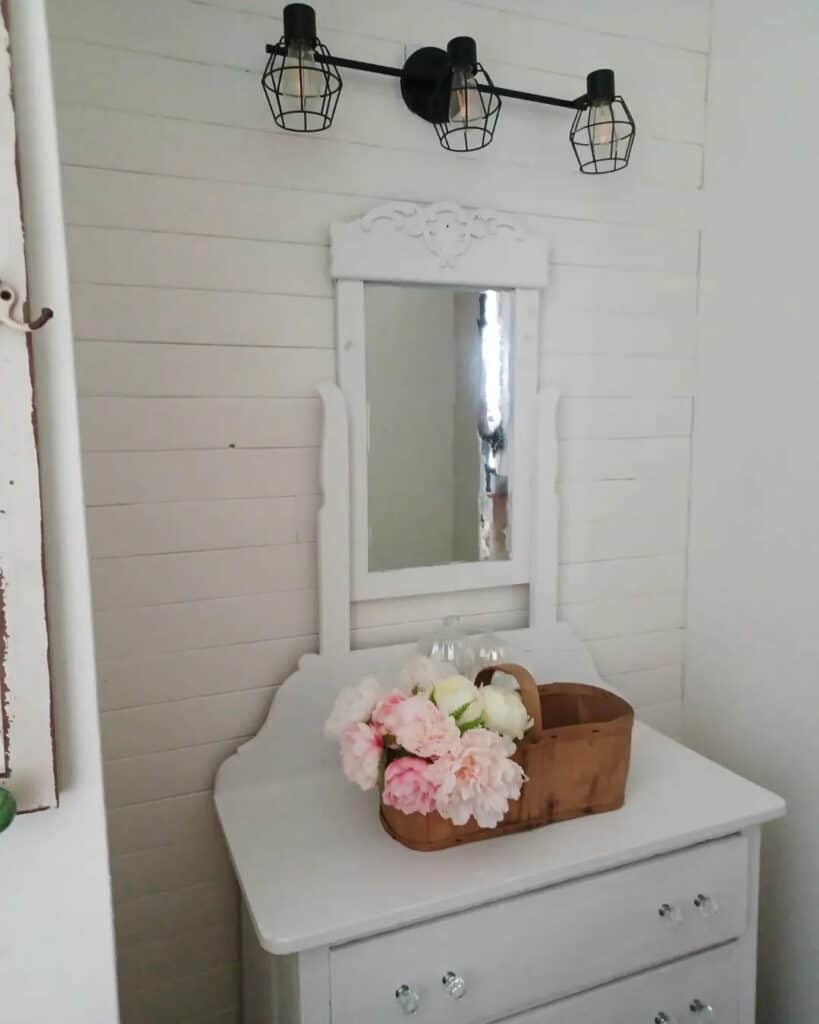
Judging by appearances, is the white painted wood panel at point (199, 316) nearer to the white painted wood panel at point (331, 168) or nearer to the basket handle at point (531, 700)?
the white painted wood panel at point (331, 168)

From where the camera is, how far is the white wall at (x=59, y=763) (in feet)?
1.93

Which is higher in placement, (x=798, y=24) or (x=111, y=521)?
(x=798, y=24)

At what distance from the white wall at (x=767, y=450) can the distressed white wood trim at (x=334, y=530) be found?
76cm

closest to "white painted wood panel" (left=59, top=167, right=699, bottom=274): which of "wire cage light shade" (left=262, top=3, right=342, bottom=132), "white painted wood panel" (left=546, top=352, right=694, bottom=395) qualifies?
"wire cage light shade" (left=262, top=3, right=342, bottom=132)

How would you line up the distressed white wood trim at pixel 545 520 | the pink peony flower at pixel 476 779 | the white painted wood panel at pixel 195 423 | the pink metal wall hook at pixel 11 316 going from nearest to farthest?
the pink metal wall hook at pixel 11 316, the pink peony flower at pixel 476 779, the white painted wood panel at pixel 195 423, the distressed white wood trim at pixel 545 520

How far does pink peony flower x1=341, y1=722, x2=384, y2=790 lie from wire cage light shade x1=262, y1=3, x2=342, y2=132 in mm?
898

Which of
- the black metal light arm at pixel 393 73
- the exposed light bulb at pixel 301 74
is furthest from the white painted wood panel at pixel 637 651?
the exposed light bulb at pixel 301 74

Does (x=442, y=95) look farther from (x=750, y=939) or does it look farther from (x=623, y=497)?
(x=750, y=939)

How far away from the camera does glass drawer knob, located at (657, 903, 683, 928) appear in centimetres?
116

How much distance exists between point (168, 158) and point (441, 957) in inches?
47.4

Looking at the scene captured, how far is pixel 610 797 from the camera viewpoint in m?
1.19

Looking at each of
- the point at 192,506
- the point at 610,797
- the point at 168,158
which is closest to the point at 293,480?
the point at 192,506

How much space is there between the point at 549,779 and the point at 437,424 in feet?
2.05

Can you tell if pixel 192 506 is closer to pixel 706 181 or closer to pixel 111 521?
pixel 111 521
